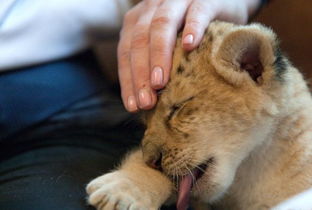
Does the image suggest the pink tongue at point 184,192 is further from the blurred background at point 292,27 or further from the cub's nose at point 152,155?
the blurred background at point 292,27

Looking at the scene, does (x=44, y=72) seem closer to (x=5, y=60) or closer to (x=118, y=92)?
(x=5, y=60)

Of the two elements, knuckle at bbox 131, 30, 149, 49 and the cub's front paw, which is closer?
the cub's front paw

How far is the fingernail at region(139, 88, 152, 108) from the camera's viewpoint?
1.13 metres

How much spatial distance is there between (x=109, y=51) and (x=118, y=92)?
199 millimetres

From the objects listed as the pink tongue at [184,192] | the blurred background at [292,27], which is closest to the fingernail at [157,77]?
the pink tongue at [184,192]

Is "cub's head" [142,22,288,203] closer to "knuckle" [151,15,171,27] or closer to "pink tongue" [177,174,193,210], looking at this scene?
"pink tongue" [177,174,193,210]

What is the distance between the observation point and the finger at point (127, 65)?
1.23 meters

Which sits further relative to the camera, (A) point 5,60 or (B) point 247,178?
(A) point 5,60

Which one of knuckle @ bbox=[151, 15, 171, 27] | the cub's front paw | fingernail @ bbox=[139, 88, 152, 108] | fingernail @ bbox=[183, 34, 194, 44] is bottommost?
the cub's front paw

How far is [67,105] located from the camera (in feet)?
4.59

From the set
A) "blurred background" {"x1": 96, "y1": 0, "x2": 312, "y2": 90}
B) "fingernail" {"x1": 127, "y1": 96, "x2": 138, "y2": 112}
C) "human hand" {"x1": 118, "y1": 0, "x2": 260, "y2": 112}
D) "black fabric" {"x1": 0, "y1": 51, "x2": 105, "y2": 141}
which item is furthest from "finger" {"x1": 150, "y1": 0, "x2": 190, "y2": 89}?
"blurred background" {"x1": 96, "y1": 0, "x2": 312, "y2": 90}

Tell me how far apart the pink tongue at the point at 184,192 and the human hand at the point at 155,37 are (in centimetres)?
18

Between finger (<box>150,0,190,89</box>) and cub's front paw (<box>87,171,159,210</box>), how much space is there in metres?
0.22

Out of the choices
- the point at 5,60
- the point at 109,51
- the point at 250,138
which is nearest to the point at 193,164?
the point at 250,138
